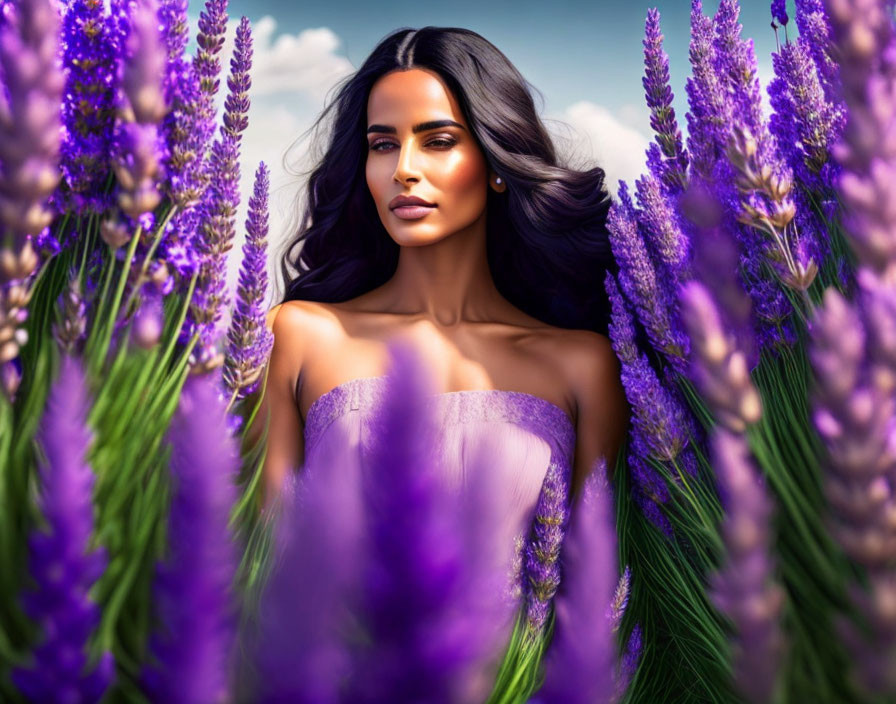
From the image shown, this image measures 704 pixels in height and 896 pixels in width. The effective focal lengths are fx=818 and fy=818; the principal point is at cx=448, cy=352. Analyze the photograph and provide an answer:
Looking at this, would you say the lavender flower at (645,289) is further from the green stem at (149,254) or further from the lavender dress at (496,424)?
the green stem at (149,254)

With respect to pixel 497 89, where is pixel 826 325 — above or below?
below

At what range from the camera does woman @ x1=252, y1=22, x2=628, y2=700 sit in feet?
8.05

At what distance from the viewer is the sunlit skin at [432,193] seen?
2500mm

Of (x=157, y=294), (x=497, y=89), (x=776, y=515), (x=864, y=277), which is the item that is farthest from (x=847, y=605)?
(x=497, y=89)

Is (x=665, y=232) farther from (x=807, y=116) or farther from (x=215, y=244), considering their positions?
(x=215, y=244)

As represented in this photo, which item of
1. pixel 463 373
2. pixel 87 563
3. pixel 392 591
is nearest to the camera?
pixel 392 591

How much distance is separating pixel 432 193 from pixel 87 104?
1373mm

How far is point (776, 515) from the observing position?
108cm

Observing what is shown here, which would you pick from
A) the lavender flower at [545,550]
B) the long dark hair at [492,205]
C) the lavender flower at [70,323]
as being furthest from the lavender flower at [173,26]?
the long dark hair at [492,205]

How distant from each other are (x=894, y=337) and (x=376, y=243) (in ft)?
8.24

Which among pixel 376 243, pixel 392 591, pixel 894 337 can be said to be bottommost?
pixel 392 591

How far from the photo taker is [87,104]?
4.00 ft

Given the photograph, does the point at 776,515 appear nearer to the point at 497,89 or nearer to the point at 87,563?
the point at 87,563

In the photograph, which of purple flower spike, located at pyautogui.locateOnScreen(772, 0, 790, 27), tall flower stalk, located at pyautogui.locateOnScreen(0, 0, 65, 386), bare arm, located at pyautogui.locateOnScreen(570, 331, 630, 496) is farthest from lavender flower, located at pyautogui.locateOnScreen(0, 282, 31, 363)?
purple flower spike, located at pyautogui.locateOnScreen(772, 0, 790, 27)
